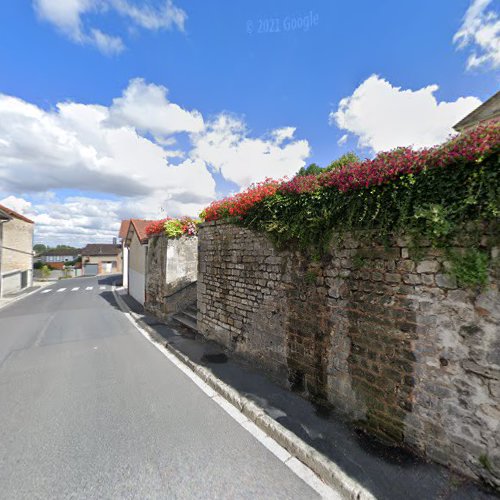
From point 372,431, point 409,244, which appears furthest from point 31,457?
point 409,244

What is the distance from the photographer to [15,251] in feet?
73.7

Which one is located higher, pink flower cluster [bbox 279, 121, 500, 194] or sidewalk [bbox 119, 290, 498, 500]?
pink flower cluster [bbox 279, 121, 500, 194]

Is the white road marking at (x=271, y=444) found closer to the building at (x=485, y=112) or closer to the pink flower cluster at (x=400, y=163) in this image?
the pink flower cluster at (x=400, y=163)

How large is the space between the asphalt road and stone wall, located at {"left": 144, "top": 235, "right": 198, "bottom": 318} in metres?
3.80

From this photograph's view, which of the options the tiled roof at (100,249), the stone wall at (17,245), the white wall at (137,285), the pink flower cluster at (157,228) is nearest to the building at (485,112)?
the pink flower cluster at (157,228)

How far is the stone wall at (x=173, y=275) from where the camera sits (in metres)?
10.5

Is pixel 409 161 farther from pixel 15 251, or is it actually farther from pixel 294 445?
pixel 15 251

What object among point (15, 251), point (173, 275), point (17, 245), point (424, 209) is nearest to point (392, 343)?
point (424, 209)

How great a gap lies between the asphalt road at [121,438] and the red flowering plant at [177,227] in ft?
16.9

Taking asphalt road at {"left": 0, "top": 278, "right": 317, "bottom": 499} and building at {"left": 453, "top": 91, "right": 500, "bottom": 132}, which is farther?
building at {"left": 453, "top": 91, "right": 500, "bottom": 132}

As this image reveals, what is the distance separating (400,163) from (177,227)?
8933mm

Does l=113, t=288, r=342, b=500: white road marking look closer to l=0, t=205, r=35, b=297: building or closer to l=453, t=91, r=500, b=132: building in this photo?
l=453, t=91, r=500, b=132: building

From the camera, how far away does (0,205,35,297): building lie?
18819mm

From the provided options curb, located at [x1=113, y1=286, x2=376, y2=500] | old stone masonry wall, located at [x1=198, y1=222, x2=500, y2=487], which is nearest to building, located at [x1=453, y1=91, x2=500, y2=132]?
old stone masonry wall, located at [x1=198, y1=222, x2=500, y2=487]
